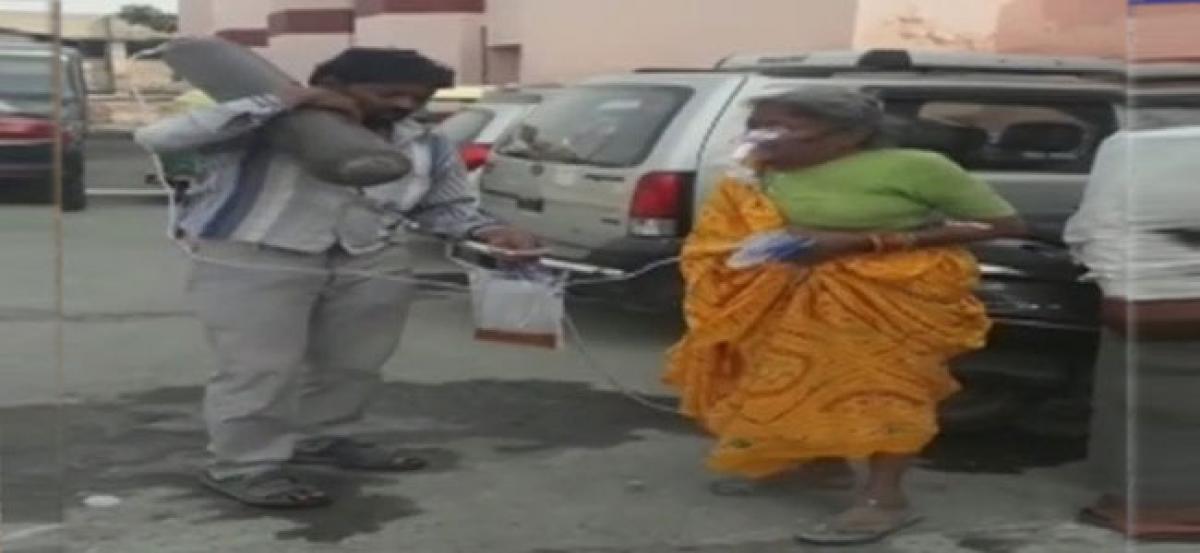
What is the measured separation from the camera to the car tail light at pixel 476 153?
9.42 metres

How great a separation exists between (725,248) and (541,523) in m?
0.96

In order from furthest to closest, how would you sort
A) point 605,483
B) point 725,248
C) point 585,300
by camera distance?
point 585,300
point 605,483
point 725,248

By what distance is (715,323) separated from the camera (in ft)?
17.4

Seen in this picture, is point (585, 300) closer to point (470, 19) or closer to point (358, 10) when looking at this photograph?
point (358, 10)

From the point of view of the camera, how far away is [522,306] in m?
5.60

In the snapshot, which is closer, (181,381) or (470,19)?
(181,381)

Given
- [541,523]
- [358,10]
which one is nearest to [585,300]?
[358,10]

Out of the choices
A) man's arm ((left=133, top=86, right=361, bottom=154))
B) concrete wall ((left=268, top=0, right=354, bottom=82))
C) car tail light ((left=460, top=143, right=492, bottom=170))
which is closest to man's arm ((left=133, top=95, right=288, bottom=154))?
man's arm ((left=133, top=86, right=361, bottom=154))

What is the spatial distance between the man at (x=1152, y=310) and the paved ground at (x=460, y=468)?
0.16 metres

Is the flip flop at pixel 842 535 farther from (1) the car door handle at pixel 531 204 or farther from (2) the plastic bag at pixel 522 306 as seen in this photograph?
(1) the car door handle at pixel 531 204

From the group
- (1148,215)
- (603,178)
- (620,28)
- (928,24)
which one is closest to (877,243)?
(1148,215)

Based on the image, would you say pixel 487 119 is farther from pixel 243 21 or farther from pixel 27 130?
pixel 27 130

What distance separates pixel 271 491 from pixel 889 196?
6.48 feet

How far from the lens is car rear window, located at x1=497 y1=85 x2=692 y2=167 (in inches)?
313
